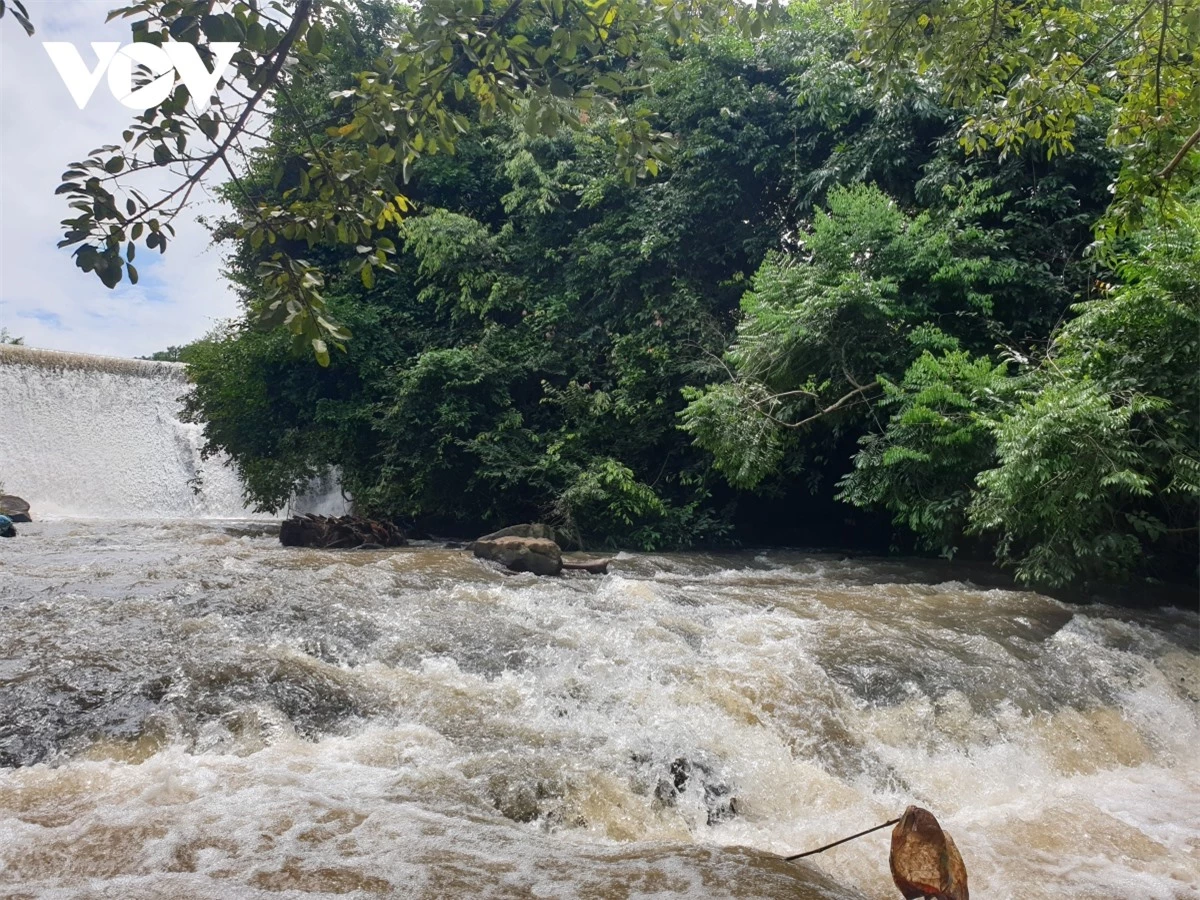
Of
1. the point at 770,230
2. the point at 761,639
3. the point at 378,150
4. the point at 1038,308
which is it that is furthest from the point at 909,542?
the point at 378,150

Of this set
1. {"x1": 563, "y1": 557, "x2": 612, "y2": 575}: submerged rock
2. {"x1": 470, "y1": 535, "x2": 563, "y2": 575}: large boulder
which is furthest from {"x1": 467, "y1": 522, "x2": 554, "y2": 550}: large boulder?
{"x1": 563, "y1": 557, "x2": 612, "y2": 575}: submerged rock

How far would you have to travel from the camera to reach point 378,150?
82.2 inches

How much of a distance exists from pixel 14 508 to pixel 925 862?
47.2ft

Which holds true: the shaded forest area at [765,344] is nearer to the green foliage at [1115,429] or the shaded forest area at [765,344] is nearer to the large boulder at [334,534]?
the green foliage at [1115,429]

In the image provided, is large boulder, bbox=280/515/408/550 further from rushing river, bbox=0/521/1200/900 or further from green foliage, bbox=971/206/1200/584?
green foliage, bbox=971/206/1200/584

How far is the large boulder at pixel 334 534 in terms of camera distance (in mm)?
9773

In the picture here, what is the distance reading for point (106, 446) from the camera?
15.7 m

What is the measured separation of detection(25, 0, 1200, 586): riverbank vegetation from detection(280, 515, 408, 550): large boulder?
1.39m

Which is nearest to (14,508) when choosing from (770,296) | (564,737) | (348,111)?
(770,296)

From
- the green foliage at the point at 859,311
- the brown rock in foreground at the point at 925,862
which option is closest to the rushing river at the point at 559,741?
the brown rock in foreground at the point at 925,862

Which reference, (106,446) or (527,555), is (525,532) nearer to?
(527,555)

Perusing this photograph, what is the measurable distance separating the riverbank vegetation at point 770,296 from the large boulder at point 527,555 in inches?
87.3

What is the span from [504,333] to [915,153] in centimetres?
584

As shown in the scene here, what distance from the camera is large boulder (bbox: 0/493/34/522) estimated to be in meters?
13.0
